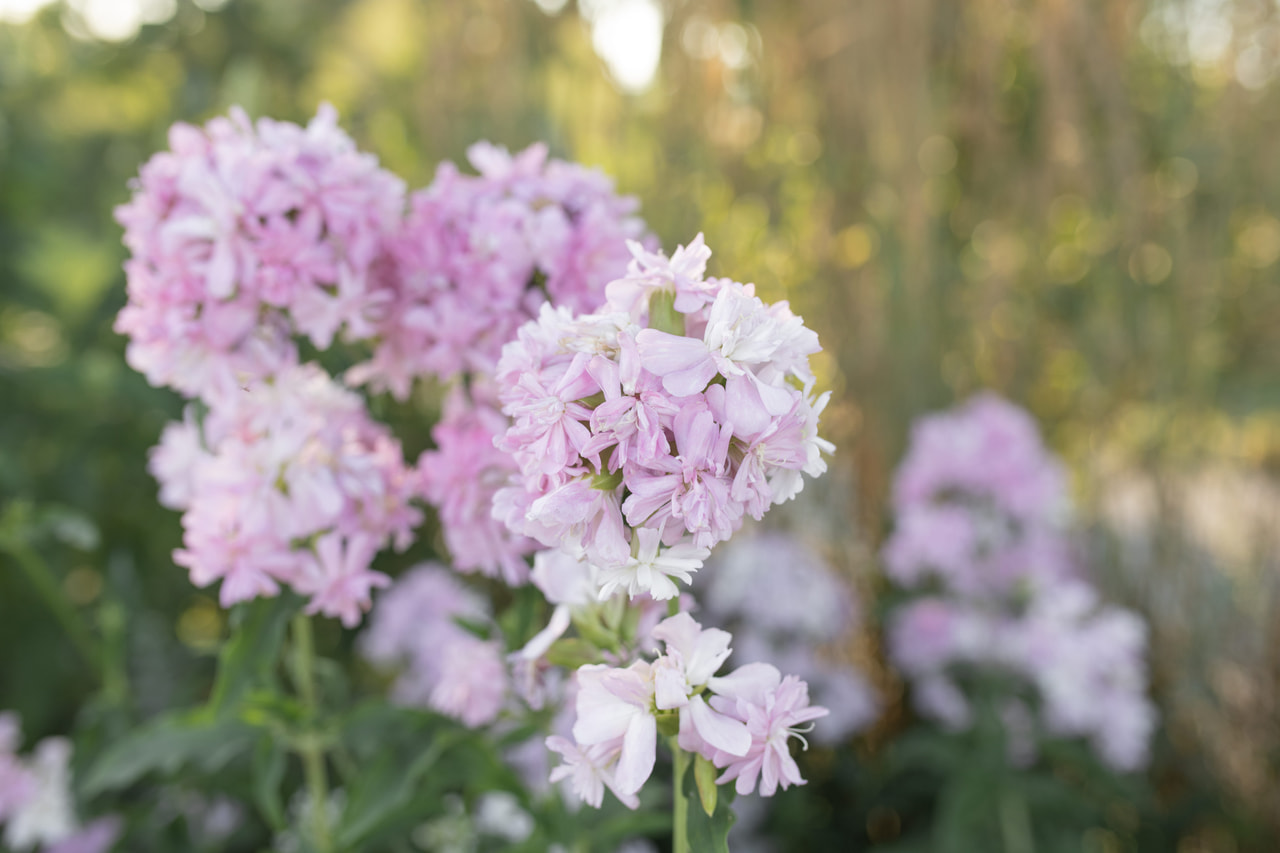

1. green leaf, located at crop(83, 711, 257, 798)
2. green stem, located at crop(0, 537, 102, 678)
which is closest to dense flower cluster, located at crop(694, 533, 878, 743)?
green leaf, located at crop(83, 711, 257, 798)

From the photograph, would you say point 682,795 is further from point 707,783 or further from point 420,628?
point 420,628

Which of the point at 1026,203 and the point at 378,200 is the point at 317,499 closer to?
the point at 378,200

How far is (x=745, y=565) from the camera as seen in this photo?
2266 mm

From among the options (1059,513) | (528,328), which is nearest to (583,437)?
(528,328)

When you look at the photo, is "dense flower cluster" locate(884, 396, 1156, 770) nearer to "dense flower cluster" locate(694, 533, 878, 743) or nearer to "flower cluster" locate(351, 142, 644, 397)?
"dense flower cluster" locate(694, 533, 878, 743)

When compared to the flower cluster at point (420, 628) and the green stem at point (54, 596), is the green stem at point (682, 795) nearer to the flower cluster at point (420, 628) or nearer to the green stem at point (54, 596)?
the flower cluster at point (420, 628)

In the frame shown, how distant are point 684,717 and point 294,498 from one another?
516 millimetres

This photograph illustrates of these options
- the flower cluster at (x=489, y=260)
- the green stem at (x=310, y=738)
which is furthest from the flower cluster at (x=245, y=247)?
the green stem at (x=310, y=738)

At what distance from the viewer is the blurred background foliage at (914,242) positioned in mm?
2352

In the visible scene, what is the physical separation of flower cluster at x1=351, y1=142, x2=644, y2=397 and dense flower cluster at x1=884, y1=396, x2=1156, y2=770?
1.32 m

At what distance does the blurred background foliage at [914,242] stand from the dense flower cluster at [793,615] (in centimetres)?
25

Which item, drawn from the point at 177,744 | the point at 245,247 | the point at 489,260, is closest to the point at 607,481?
the point at 489,260

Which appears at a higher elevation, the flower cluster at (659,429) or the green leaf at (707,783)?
the flower cluster at (659,429)

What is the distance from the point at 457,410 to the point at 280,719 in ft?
1.52
